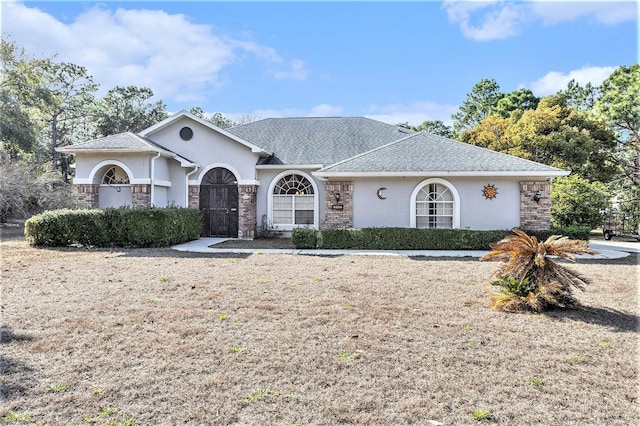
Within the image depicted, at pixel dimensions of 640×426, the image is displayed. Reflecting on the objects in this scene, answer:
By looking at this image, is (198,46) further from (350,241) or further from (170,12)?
(350,241)

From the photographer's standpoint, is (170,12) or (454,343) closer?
(454,343)

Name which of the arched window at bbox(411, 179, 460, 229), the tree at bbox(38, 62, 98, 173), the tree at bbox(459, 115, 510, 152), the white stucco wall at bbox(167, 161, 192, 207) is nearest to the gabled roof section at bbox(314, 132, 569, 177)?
the arched window at bbox(411, 179, 460, 229)

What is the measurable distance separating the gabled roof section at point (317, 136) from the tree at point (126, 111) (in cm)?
2241

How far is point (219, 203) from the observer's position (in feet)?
57.7

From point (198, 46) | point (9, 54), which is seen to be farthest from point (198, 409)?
point (9, 54)

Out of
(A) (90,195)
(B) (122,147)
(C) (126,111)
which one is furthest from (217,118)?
(B) (122,147)

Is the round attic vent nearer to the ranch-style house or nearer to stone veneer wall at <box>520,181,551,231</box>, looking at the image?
the ranch-style house

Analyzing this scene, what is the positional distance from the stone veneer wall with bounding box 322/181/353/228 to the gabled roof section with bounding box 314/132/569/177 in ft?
2.64

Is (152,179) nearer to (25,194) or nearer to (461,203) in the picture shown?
(25,194)

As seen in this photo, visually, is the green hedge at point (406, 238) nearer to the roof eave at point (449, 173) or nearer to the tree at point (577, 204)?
the roof eave at point (449, 173)

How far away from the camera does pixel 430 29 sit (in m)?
11.3

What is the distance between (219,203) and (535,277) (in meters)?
13.6

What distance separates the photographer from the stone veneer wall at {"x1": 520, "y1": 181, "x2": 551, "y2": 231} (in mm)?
14398

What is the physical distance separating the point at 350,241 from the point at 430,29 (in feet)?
23.0
